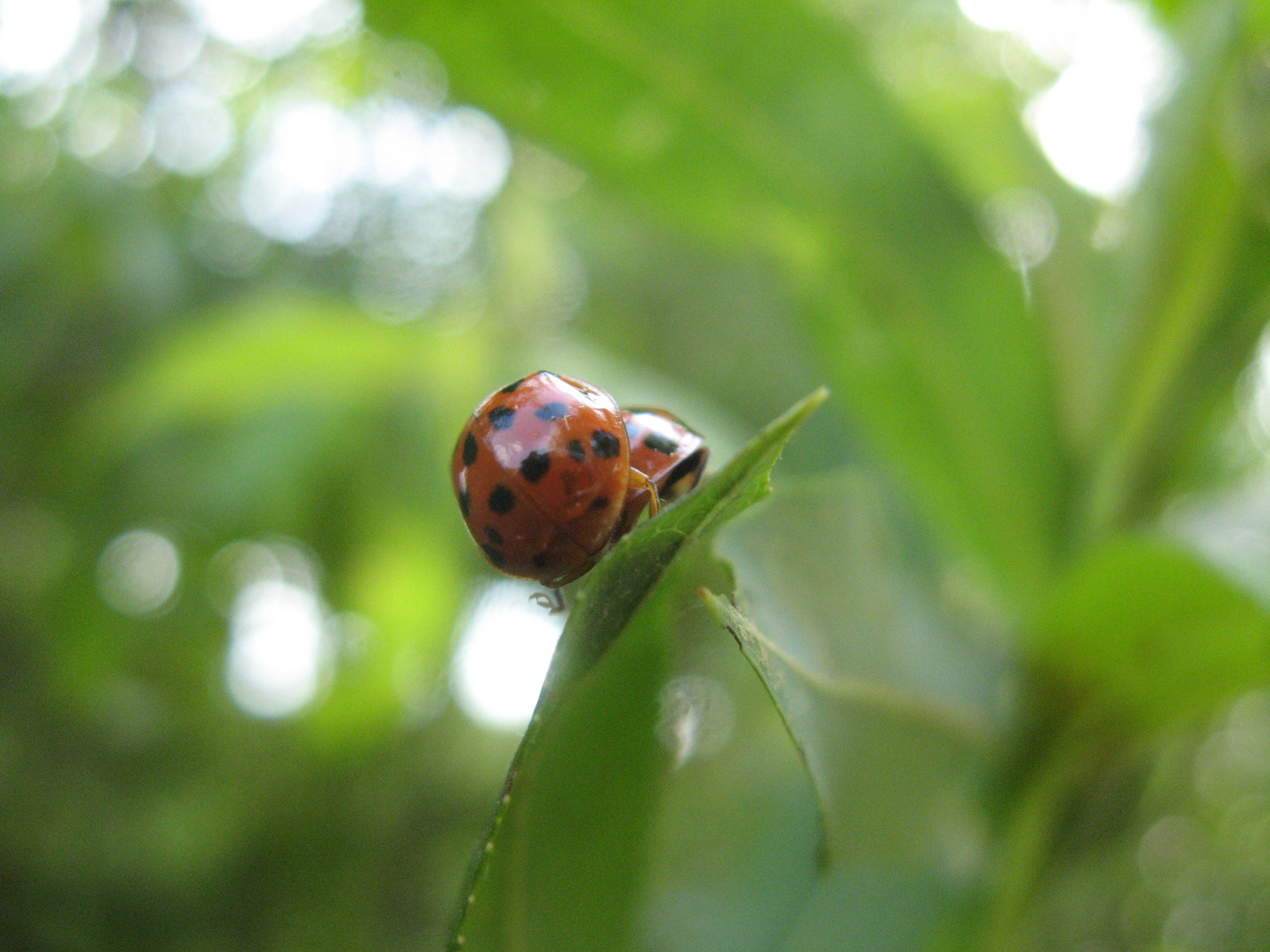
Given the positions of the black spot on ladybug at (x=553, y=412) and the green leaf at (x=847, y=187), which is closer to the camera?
the black spot on ladybug at (x=553, y=412)

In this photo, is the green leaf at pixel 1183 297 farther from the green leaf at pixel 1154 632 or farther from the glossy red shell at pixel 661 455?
the glossy red shell at pixel 661 455

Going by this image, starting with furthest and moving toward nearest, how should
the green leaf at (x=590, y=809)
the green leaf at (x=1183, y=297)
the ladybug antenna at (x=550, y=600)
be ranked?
the green leaf at (x=1183, y=297) → the ladybug antenna at (x=550, y=600) → the green leaf at (x=590, y=809)

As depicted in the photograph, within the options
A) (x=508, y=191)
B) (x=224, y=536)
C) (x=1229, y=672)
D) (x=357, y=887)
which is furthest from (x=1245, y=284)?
(x=357, y=887)

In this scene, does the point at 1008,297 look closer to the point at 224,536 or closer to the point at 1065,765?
the point at 1065,765

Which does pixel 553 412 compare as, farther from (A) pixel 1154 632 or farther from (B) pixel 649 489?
(A) pixel 1154 632

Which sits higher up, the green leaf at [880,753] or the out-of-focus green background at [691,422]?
the out-of-focus green background at [691,422]

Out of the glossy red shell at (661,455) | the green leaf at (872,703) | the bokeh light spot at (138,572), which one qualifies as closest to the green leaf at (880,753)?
the green leaf at (872,703)

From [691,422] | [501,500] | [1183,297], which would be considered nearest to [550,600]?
[501,500]
